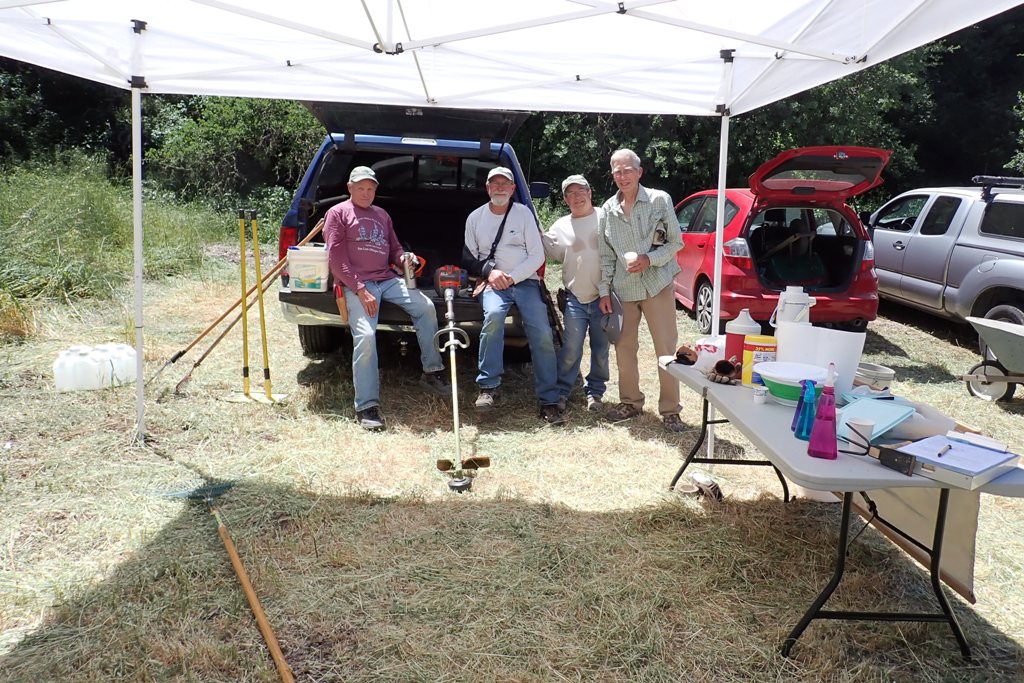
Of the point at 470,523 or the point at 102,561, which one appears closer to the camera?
the point at 102,561

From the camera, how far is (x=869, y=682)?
8.21ft

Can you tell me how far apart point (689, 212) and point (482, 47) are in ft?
16.2

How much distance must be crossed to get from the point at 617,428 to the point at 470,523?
5.34 ft

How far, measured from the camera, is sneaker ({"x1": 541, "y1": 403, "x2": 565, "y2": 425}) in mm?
4949

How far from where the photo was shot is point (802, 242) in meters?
7.00

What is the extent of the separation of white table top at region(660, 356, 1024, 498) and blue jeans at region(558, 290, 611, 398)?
209 centimetres

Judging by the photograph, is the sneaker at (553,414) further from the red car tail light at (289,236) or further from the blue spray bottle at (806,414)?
the blue spray bottle at (806,414)

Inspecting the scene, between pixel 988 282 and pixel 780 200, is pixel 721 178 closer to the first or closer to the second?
pixel 780 200

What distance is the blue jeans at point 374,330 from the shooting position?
4.79 m

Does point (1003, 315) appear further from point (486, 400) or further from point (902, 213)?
point (486, 400)

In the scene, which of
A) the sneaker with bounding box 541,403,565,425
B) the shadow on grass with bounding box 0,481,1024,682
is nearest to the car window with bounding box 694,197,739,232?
the sneaker with bounding box 541,403,565,425

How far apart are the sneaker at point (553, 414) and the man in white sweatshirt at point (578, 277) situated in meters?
0.08

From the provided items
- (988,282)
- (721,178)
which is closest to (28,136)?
(721,178)

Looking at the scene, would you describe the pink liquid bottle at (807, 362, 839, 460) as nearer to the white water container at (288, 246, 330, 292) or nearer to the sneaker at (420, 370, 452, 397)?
the sneaker at (420, 370, 452, 397)
